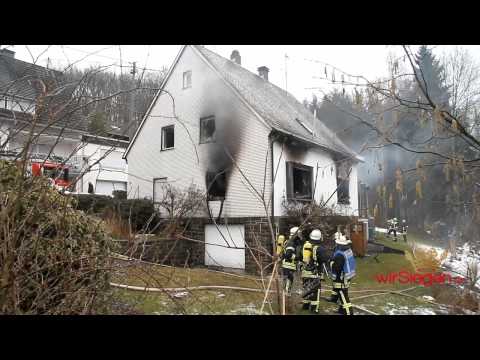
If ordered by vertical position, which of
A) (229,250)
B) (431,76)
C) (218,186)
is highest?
(431,76)

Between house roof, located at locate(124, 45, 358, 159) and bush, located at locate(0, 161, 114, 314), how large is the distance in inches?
313

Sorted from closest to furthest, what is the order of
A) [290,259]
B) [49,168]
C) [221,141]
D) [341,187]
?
[49,168]
[290,259]
[341,187]
[221,141]

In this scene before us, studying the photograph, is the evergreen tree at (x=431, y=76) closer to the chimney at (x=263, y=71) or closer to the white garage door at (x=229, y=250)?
the white garage door at (x=229, y=250)

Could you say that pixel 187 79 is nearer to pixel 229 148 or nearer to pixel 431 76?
pixel 229 148

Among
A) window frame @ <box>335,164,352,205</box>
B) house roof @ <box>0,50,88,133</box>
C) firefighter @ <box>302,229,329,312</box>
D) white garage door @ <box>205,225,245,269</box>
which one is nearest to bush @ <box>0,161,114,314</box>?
house roof @ <box>0,50,88,133</box>

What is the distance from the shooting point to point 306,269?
18.7ft

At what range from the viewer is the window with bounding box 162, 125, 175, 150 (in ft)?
41.8

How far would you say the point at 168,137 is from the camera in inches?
508

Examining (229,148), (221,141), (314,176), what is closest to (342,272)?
(229,148)

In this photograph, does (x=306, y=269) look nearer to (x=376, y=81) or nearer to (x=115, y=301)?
(x=115, y=301)

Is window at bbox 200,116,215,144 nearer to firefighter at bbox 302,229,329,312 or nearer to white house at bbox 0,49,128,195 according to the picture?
firefighter at bbox 302,229,329,312

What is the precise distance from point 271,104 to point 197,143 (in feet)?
12.0
